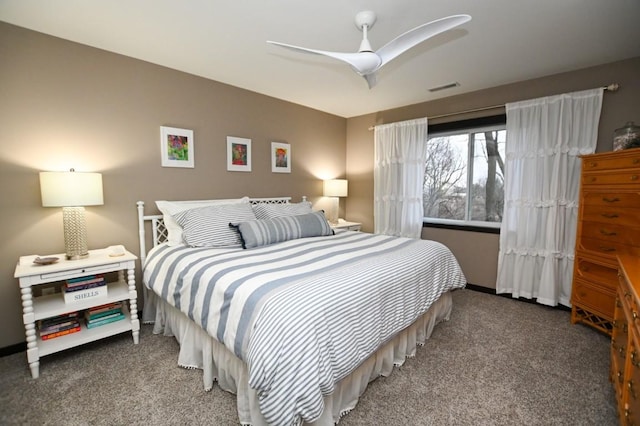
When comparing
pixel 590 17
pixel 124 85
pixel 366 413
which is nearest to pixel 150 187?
pixel 124 85

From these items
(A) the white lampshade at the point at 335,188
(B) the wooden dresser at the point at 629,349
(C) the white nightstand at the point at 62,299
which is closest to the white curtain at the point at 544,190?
(B) the wooden dresser at the point at 629,349

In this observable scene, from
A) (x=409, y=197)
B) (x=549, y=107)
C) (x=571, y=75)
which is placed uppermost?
(x=571, y=75)

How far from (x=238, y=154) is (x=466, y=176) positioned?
9.84ft

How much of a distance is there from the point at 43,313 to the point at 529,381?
336 centimetres

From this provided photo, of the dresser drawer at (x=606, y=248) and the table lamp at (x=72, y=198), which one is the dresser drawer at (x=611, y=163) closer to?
the dresser drawer at (x=606, y=248)

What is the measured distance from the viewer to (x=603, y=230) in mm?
2467

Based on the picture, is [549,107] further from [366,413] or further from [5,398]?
[5,398]

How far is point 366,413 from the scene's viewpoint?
5.46 feet

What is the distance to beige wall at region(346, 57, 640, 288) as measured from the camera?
8.89 ft

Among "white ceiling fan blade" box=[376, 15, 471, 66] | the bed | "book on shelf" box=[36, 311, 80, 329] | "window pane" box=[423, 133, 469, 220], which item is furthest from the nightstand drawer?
"window pane" box=[423, 133, 469, 220]

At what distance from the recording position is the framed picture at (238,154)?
341 centimetres

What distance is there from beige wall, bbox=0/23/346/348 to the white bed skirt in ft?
3.23

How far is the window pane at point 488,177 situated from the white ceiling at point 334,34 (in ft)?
2.32

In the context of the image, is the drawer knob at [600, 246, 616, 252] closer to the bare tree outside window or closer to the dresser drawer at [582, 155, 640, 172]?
the dresser drawer at [582, 155, 640, 172]
